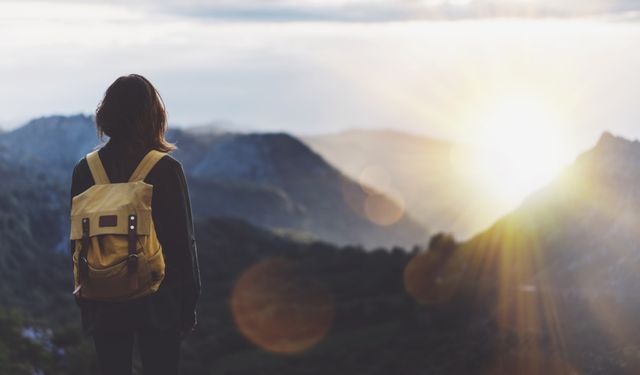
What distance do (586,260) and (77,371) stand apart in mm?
12284

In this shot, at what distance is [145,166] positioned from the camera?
740 cm

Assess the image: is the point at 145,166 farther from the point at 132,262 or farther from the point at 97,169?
the point at 132,262

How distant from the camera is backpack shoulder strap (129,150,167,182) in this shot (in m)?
7.38

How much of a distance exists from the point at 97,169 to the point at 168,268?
1030mm

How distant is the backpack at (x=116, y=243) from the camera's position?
280 inches

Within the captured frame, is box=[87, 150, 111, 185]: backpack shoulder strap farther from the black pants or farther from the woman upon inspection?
the black pants

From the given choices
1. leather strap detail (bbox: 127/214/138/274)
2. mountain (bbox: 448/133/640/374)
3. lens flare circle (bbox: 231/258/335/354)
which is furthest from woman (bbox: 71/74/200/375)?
lens flare circle (bbox: 231/258/335/354)

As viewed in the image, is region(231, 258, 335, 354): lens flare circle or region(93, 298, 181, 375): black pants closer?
region(93, 298, 181, 375): black pants

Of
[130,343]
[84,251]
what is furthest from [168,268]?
[130,343]

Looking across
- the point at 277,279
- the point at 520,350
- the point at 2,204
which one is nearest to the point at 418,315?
the point at 520,350

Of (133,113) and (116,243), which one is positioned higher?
(133,113)

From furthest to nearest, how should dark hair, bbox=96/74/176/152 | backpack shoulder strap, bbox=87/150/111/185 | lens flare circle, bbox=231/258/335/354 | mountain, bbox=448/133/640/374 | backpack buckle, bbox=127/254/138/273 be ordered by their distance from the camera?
lens flare circle, bbox=231/258/335/354, mountain, bbox=448/133/640/374, dark hair, bbox=96/74/176/152, backpack shoulder strap, bbox=87/150/111/185, backpack buckle, bbox=127/254/138/273

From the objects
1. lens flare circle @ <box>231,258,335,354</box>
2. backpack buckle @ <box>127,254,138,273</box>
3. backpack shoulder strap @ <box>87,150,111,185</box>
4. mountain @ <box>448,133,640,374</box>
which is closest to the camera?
backpack buckle @ <box>127,254,138,273</box>

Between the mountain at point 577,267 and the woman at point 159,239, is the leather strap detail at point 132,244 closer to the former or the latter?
the woman at point 159,239
